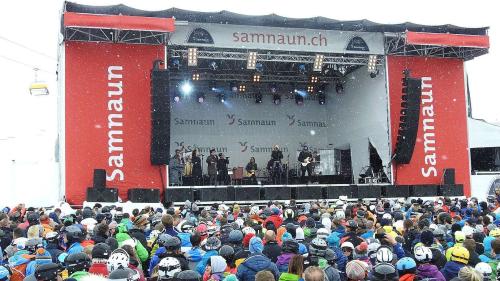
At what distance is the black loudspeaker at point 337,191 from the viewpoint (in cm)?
1845

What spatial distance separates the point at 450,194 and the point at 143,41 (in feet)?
36.7

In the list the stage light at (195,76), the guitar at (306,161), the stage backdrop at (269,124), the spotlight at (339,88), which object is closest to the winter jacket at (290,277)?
the guitar at (306,161)

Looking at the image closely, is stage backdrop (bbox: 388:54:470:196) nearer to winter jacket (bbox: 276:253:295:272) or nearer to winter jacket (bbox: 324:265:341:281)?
winter jacket (bbox: 276:253:295:272)

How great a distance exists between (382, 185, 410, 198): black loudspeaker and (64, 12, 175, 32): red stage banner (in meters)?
8.43

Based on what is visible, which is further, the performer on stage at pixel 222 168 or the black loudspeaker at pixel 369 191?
the performer on stage at pixel 222 168

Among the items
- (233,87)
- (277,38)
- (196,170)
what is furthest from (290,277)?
(233,87)

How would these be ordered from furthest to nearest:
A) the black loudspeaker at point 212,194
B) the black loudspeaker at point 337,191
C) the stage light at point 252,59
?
the stage light at point 252,59
the black loudspeaker at point 337,191
the black loudspeaker at point 212,194

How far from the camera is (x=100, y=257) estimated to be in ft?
17.0

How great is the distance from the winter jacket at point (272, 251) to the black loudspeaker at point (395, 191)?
1332cm

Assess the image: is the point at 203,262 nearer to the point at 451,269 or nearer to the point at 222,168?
the point at 451,269

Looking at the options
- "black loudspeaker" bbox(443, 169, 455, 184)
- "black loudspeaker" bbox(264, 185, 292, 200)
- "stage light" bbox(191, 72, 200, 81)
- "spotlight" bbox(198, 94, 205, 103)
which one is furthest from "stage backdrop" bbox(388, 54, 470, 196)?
"spotlight" bbox(198, 94, 205, 103)

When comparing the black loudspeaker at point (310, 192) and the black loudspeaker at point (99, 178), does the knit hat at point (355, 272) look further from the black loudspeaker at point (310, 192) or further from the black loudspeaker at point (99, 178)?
the black loudspeaker at point (310, 192)

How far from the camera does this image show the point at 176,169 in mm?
20203

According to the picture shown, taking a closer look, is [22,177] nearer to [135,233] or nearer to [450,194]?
[135,233]
